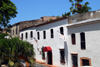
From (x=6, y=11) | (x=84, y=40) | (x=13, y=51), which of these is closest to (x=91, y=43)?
(x=84, y=40)

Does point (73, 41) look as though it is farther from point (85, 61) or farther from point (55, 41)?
point (55, 41)

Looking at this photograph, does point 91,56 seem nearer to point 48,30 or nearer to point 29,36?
point 48,30

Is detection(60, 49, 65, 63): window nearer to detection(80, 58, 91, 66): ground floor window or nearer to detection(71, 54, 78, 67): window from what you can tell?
detection(71, 54, 78, 67): window

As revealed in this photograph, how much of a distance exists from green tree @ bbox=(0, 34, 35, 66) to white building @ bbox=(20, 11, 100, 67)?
565 centimetres

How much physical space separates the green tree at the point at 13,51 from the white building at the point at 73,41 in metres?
5.65

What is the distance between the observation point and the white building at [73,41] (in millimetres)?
16125

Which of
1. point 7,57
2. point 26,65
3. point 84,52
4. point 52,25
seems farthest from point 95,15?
point 7,57

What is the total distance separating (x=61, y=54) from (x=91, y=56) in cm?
513

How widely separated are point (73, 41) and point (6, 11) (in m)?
14.3

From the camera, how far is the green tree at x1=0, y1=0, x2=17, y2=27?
86.8 ft

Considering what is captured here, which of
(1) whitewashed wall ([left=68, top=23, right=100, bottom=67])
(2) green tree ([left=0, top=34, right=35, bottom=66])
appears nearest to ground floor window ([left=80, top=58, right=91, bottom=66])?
(1) whitewashed wall ([left=68, top=23, right=100, bottom=67])

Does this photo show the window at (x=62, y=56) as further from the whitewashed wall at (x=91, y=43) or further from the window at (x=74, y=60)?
the whitewashed wall at (x=91, y=43)

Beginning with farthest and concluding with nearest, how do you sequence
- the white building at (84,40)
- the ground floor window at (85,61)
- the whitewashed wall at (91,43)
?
1. the ground floor window at (85,61)
2. the white building at (84,40)
3. the whitewashed wall at (91,43)

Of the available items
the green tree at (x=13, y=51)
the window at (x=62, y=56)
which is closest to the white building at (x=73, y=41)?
the window at (x=62, y=56)
